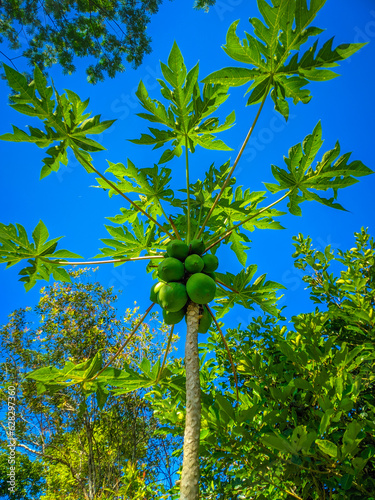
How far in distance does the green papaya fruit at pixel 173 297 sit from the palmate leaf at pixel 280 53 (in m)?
1.25

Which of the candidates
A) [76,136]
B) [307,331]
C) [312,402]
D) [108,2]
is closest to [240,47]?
[76,136]

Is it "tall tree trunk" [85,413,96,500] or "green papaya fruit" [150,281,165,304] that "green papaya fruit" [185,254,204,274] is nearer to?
"green papaya fruit" [150,281,165,304]

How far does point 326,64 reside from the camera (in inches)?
68.1

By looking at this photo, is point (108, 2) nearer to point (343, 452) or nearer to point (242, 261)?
point (242, 261)

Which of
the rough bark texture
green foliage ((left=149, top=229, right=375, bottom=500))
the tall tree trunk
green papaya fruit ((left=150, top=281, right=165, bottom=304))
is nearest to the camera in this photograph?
the rough bark texture

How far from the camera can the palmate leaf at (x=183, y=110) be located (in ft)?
6.87

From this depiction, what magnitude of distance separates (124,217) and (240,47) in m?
1.63

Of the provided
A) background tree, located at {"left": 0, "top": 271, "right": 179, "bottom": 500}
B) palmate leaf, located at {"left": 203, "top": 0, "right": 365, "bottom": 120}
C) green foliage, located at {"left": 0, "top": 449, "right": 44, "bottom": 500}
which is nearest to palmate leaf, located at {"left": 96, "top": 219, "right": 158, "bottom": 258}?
palmate leaf, located at {"left": 203, "top": 0, "right": 365, "bottom": 120}

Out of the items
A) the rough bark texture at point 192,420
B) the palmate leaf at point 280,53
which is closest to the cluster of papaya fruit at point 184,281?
the rough bark texture at point 192,420

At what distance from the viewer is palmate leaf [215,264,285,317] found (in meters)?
2.47

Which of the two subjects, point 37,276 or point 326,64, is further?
point 37,276

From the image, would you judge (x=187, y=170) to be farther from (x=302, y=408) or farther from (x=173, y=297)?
(x=302, y=408)

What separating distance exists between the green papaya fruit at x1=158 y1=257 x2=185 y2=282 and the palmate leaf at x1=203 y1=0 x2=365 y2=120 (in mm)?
1116

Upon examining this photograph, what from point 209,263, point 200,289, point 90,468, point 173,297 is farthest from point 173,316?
point 90,468
